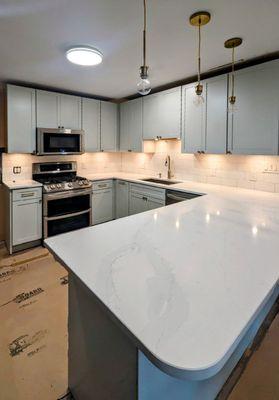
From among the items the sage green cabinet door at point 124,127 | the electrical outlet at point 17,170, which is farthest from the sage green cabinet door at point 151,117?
the electrical outlet at point 17,170

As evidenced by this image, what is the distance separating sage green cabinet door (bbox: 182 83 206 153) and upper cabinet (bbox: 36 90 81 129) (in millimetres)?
1842

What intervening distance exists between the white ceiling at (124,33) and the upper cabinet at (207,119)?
0.26 metres

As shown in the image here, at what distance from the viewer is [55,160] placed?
14.0 ft

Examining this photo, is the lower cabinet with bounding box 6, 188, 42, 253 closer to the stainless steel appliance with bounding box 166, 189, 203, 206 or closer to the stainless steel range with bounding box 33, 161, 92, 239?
the stainless steel range with bounding box 33, 161, 92, 239

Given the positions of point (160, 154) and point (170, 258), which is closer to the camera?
point (170, 258)

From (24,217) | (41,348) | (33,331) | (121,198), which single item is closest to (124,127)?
(121,198)

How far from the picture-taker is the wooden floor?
1514 mm

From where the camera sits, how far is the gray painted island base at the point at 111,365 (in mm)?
888

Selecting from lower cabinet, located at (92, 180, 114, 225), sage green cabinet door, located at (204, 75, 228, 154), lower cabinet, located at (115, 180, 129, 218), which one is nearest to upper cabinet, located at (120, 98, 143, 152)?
lower cabinet, located at (115, 180, 129, 218)

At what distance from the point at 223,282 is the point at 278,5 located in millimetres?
1906

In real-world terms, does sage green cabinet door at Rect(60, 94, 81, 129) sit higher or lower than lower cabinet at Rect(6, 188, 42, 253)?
higher

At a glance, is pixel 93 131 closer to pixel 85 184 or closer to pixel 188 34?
pixel 85 184

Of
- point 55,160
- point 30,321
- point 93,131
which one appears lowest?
point 30,321

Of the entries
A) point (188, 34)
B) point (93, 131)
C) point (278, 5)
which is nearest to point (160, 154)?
point (93, 131)
